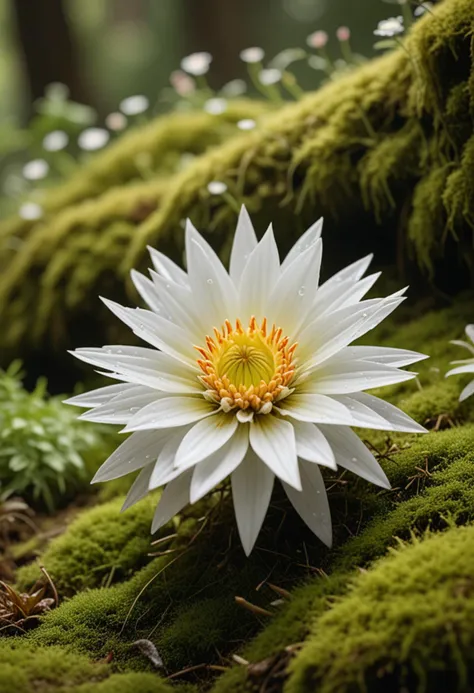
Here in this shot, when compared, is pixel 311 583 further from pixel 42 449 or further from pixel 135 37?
pixel 135 37

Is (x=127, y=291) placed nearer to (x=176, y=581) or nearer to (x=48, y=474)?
(x=48, y=474)

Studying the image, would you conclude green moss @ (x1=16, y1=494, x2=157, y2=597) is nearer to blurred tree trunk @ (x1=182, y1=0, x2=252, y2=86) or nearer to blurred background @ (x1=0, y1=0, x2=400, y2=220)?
blurred background @ (x1=0, y1=0, x2=400, y2=220)

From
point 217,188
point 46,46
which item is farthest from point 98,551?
point 46,46

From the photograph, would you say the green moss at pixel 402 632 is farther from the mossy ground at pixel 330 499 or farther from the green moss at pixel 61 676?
the green moss at pixel 61 676

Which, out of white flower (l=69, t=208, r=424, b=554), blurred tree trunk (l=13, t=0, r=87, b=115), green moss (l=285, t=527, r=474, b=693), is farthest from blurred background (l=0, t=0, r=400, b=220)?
green moss (l=285, t=527, r=474, b=693)

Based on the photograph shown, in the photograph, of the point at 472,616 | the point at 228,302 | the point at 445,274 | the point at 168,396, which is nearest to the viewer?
the point at 472,616

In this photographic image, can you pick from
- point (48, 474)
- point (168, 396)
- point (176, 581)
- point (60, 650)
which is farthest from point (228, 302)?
point (48, 474)
